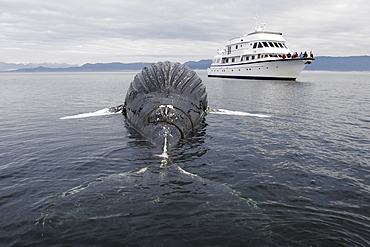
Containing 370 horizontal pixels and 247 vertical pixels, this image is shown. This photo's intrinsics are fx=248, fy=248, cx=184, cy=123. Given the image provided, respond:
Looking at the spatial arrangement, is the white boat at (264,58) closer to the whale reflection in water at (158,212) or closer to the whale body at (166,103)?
the whale body at (166,103)

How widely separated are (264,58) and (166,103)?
41096mm

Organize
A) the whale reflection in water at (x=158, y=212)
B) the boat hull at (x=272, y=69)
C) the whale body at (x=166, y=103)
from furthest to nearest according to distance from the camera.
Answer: the boat hull at (x=272, y=69), the whale body at (x=166, y=103), the whale reflection in water at (x=158, y=212)

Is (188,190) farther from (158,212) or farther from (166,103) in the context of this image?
(166,103)

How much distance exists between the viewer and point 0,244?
3.70 metres

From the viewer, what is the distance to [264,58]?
46000 mm

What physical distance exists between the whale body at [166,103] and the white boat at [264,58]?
3604 cm

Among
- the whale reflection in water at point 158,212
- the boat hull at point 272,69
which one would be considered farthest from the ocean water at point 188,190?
the boat hull at point 272,69

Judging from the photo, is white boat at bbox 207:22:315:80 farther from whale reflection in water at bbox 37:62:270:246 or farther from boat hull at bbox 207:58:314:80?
whale reflection in water at bbox 37:62:270:246

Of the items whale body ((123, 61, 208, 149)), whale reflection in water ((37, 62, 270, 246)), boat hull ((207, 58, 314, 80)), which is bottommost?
whale reflection in water ((37, 62, 270, 246))

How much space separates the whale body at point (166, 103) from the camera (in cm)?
875

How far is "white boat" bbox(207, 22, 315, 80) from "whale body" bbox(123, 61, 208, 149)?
118 feet

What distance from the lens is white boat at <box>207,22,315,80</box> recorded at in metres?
43.5

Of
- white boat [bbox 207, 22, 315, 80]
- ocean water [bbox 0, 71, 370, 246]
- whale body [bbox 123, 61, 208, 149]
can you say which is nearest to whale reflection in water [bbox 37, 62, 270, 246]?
ocean water [bbox 0, 71, 370, 246]

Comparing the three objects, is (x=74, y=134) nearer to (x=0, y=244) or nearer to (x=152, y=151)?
(x=152, y=151)
